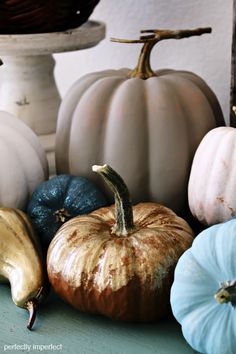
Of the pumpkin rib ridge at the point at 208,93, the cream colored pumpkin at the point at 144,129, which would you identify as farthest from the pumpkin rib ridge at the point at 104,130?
the pumpkin rib ridge at the point at 208,93

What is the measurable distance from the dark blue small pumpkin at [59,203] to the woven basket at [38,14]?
0.23m

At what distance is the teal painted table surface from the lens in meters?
0.57

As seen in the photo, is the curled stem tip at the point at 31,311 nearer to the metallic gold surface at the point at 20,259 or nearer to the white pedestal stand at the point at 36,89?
the metallic gold surface at the point at 20,259

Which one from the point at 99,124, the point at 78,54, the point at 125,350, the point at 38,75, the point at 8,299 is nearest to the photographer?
the point at 125,350

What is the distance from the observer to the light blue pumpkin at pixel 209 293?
0.52 meters

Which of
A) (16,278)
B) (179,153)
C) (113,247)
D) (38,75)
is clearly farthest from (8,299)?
(38,75)

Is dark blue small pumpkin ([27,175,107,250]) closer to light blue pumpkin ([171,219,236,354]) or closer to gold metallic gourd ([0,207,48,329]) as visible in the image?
gold metallic gourd ([0,207,48,329])

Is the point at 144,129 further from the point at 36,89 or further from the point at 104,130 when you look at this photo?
the point at 36,89

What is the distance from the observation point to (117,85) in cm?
80

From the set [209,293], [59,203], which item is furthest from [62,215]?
[209,293]

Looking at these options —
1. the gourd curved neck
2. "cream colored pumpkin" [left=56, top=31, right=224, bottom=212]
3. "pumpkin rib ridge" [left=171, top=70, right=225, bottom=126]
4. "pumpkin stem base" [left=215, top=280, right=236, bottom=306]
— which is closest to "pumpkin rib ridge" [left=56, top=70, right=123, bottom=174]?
"cream colored pumpkin" [left=56, top=31, right=224, bottom=212]

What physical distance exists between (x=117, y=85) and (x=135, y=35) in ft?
1.18

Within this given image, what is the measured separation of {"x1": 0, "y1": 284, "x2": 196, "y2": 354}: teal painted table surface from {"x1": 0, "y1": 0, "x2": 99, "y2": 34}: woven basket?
0.40 metres

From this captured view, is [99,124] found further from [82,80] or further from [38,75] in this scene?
[38,75]
